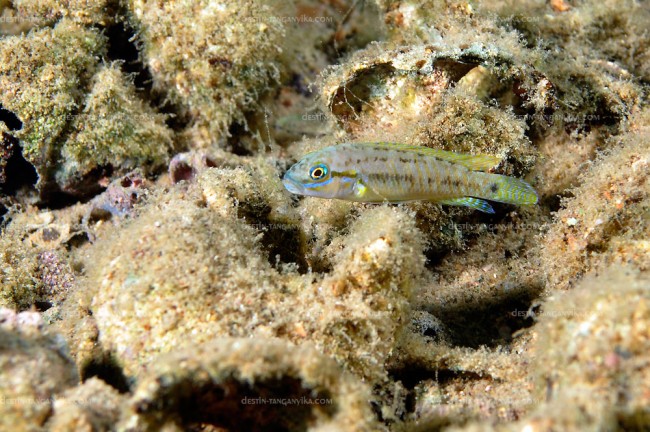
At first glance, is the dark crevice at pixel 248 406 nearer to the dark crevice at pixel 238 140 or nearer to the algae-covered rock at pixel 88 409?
the algae-covered rock at pixel 88 409

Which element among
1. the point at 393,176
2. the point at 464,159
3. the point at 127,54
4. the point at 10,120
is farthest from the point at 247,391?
the point at 127,54

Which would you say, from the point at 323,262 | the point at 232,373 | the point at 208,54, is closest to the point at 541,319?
the point at 323,262

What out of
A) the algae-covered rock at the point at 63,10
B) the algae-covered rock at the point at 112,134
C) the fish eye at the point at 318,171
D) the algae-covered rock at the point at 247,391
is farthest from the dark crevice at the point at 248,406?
the algae-covered rock at the point at 63,10

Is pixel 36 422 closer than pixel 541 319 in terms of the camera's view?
Yes

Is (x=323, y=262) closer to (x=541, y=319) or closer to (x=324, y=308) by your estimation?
(x=324, y=308)

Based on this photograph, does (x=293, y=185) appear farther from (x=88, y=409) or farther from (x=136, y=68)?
(x=136, y=68)

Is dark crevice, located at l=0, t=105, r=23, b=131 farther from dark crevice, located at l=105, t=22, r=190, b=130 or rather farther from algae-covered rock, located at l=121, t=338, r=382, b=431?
algae-covered rock, located at l=121, t=338, r=382, b=431

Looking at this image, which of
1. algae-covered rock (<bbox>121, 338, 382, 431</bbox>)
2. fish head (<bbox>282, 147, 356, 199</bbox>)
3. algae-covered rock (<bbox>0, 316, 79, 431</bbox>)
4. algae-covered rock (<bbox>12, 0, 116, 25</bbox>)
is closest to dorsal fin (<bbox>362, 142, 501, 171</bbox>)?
fish head (<bbox>282, 147, 356, 199</bbox>)
